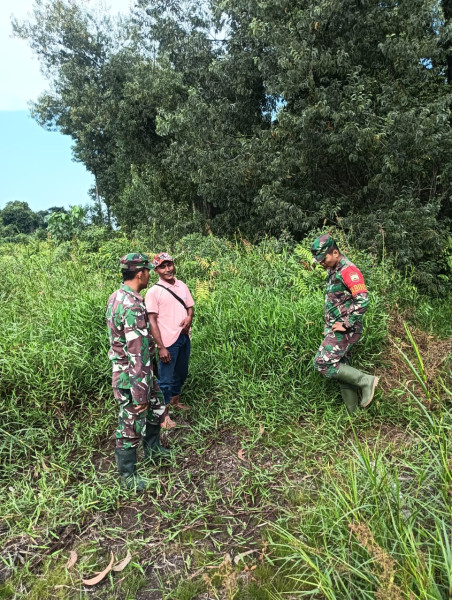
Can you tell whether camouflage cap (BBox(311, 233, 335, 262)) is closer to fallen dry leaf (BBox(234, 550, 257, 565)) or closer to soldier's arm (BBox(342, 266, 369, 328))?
soldier's arm (BBox(342, 266, 369, 328))

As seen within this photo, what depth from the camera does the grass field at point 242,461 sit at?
1.93 meters

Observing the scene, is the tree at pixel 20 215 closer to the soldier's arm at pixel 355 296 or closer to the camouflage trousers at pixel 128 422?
the camouflage trousers at pixel 128 422

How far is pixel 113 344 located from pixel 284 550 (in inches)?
68.3

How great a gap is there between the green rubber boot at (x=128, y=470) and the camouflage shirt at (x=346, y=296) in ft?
6.36

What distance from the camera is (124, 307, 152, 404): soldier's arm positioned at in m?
2.82

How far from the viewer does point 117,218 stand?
20.5 metres

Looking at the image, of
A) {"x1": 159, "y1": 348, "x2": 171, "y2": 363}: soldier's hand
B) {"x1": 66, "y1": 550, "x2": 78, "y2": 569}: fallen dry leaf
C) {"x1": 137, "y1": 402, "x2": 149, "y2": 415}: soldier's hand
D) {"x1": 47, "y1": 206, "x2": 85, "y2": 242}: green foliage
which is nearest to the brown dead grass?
{"x1": 159, "y1": 348, "x2": 171, "y2": 363}: soldier's hand

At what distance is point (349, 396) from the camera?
357 cm

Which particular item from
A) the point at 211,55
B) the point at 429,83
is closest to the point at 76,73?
the point at 211,55

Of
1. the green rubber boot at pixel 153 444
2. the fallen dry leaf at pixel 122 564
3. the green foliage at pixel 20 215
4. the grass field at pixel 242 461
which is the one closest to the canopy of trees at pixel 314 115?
the grass field at pixel 242 461

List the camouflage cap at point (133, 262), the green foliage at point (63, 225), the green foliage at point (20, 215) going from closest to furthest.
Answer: the camouflage cap at point (133, 262) → the green foliage at point (63, 225) → the green foliage at point (20, 215)

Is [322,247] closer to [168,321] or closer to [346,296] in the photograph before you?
[346,296]

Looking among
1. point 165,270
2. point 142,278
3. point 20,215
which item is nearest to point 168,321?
point 165,270

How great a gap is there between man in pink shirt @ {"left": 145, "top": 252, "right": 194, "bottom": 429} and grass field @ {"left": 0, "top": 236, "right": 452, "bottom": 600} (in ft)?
1.63
